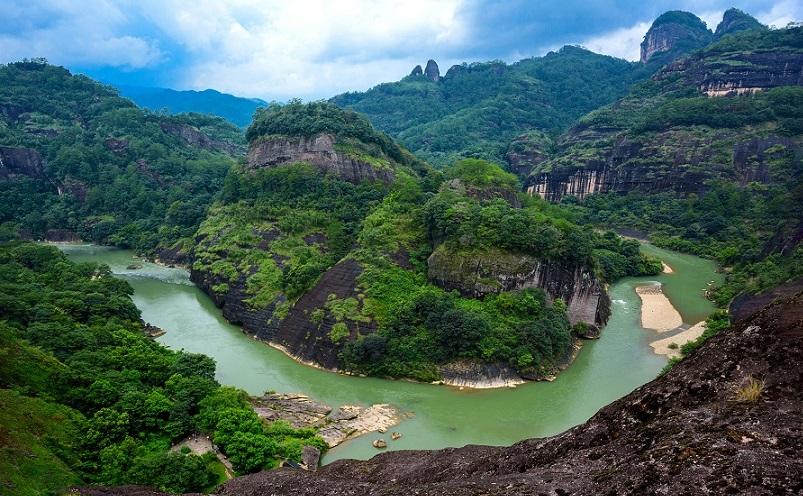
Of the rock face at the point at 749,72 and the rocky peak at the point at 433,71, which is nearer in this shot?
the rock face at the point at 749,72

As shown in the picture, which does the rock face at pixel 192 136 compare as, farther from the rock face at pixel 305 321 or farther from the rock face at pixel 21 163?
the rock face at pixel 305 321

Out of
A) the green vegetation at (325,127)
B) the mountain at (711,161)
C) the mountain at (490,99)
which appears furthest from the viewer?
the mountain at (490,99)

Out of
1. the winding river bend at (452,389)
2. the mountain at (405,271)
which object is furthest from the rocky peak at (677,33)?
the winding river bend at (452,389)

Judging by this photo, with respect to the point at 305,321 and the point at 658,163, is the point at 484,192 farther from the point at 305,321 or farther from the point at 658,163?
the point at 658,163

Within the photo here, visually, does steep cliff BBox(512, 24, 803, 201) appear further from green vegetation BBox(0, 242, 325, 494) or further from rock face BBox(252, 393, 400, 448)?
green vegetation BBox(0, 242, 325, 494)

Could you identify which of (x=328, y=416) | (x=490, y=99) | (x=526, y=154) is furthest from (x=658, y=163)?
(x=490, y=99)

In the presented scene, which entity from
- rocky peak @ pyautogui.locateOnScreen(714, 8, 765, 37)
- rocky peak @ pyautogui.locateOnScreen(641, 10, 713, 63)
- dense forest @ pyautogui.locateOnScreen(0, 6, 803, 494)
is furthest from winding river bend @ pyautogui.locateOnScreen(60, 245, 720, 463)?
rocky peak @ pyautogui.locateOnScreen(641, 10, 713, 63)
